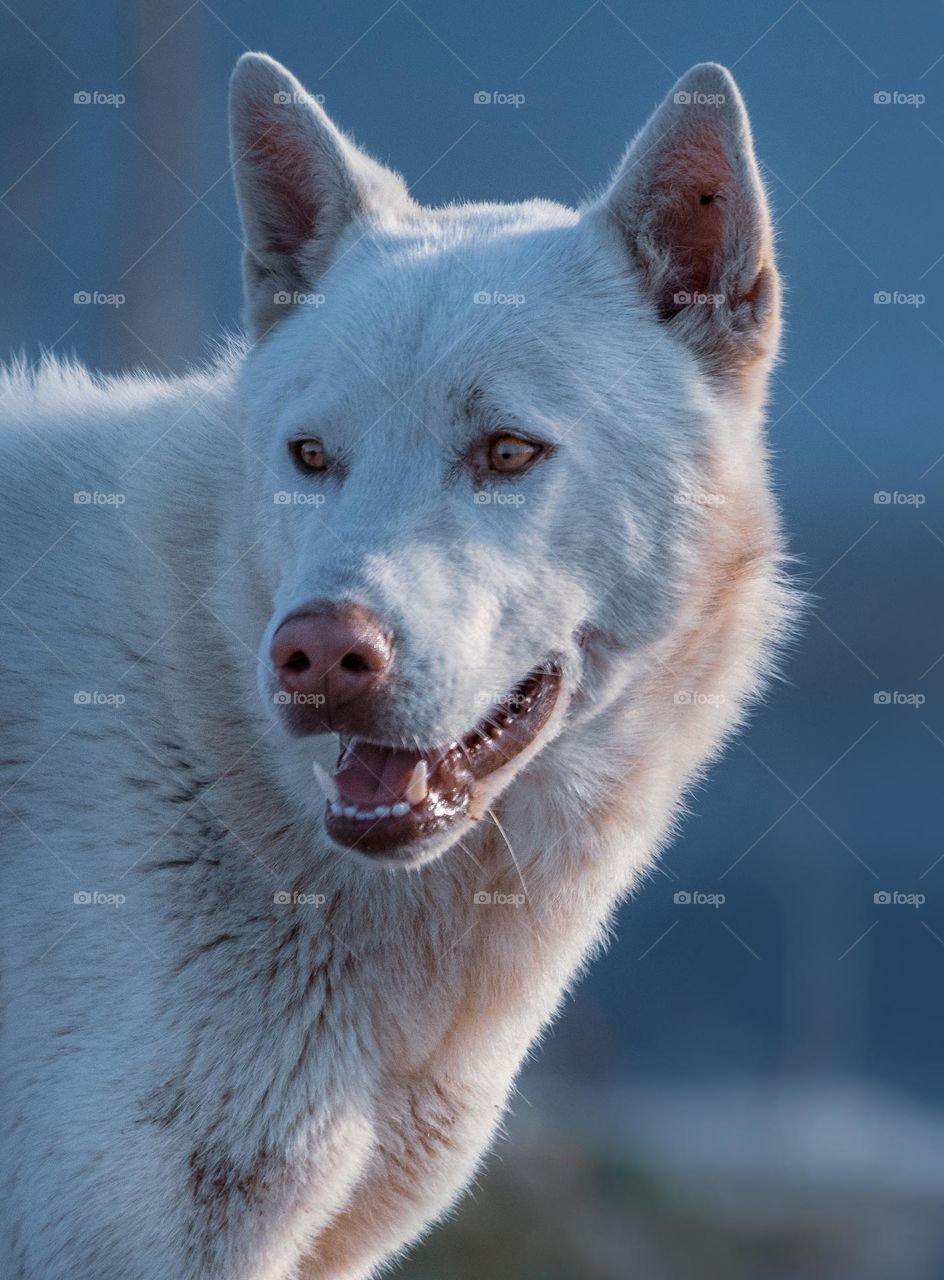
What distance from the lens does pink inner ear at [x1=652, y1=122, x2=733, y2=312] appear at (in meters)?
2.39

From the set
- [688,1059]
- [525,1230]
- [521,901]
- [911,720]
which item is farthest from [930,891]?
[521,901]

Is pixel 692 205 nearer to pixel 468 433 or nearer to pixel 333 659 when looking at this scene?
pixel 468 433

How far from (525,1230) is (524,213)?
4148 millimetres

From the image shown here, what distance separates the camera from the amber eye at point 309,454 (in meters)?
2.36

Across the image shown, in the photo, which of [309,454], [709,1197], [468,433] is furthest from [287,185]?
[709,1197]

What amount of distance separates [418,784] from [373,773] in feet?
0.27

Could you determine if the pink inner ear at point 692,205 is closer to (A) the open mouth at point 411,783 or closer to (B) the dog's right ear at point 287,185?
(B) the dog's right ear at point 287,185

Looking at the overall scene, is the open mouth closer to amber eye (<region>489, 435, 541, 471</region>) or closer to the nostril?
the nostril

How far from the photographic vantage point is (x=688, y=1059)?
595 cm

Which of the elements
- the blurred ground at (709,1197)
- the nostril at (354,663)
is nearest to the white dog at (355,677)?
the nostril at (354,663)

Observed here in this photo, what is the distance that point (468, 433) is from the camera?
7.40ft

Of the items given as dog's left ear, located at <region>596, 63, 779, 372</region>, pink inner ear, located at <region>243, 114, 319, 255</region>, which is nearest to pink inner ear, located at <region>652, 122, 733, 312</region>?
dog's left ear, located at <region>596, 63, 779, 372</region>

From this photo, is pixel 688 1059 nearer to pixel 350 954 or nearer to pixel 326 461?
pixel 350 954

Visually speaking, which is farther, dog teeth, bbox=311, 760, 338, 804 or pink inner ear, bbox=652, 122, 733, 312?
pink inner ear, bbox=652, 122, 733, 312
